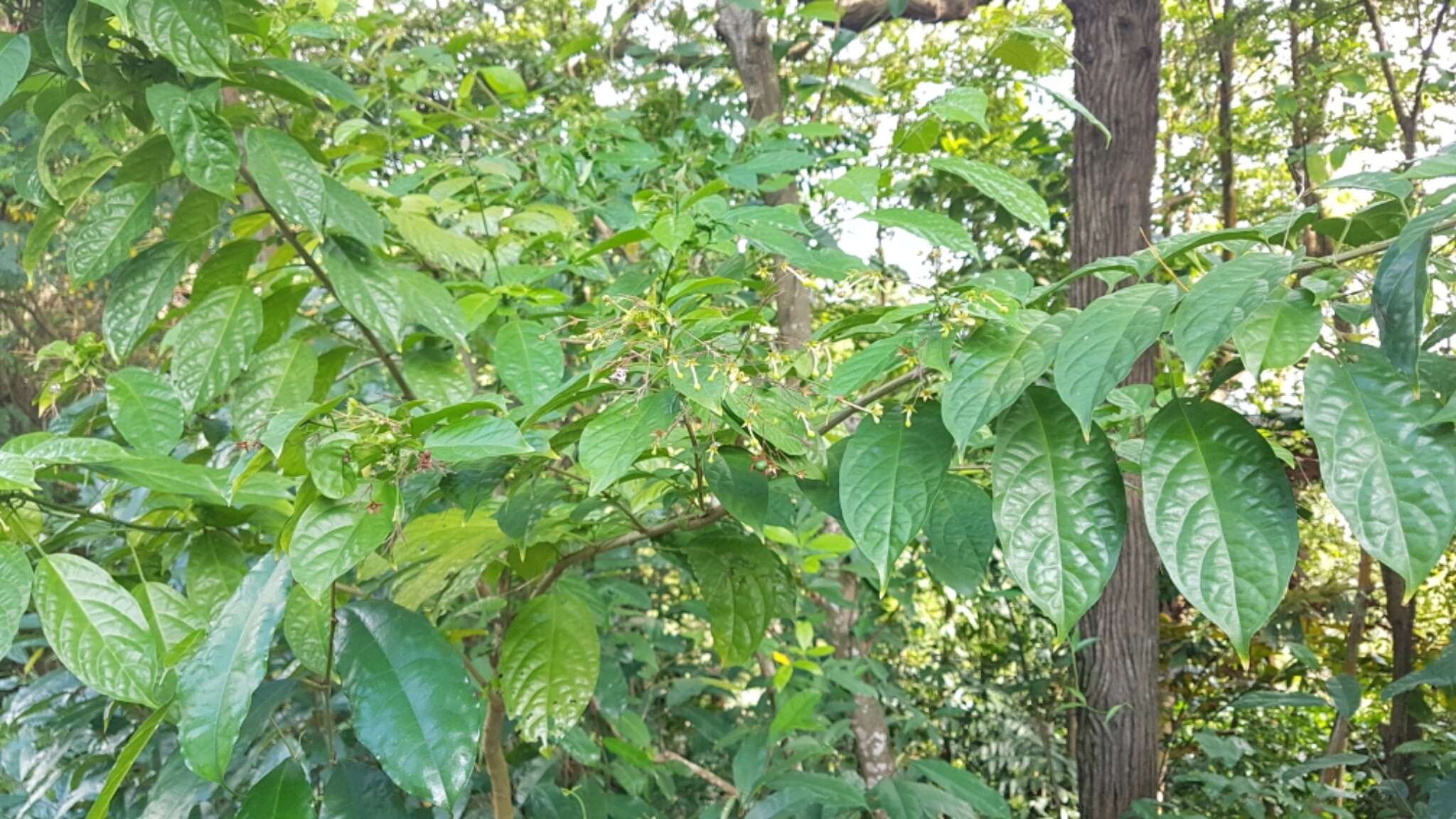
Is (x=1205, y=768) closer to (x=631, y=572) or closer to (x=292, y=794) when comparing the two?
(x=631, y=572)

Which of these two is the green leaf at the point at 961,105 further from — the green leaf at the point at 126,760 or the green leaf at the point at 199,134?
the green leaf at the point at 126,760

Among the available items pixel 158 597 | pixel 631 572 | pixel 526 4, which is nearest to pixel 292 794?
pixel 158 597

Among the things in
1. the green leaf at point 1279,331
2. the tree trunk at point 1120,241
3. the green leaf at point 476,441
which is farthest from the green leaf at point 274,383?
the tree trunk at point 1120,241

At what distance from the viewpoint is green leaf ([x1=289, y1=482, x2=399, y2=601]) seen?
1.99ft

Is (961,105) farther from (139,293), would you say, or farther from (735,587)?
(139,293)

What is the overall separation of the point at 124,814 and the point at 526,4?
2598 mm

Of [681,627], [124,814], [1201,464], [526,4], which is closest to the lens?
[1201,464]

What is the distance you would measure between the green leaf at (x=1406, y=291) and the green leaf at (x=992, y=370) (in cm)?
16

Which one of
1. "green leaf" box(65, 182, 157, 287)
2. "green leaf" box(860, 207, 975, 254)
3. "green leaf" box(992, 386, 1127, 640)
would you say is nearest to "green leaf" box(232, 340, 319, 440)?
"green leaf" box(65, 182, 157, 287)

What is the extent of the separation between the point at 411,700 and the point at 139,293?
505mm

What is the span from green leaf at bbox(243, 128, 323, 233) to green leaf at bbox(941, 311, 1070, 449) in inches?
22.8

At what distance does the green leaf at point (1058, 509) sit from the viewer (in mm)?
520

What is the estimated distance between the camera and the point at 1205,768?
2.63m

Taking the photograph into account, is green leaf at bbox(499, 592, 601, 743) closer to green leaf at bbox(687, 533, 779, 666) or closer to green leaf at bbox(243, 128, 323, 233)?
green leaf at bbox(687, 533, 779, 666)
